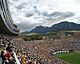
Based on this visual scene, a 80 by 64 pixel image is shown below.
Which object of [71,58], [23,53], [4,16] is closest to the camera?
[4,16]

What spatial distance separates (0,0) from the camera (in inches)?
669

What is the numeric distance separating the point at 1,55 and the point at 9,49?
1.36 meters

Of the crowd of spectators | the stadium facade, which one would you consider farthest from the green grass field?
the stadium facade

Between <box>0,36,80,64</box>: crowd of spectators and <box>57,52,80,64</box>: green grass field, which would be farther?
<box>57,52,80,64</box>: green grass field

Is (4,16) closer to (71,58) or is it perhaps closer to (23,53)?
(23,53)

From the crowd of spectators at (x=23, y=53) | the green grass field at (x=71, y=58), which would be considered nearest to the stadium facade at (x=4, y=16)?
the crowd of spectators at (x=23, y=53)

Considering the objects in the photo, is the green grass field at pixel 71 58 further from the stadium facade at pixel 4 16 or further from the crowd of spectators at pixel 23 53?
the stadium facade at pixel 4 16

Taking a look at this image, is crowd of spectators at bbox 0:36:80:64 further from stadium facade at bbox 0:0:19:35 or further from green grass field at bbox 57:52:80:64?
green grass field at bbox 57:52:80:64

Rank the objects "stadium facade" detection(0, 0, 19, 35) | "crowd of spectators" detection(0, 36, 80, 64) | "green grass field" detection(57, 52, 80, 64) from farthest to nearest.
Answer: "green grass field" detection(57, 52, 80, 64)
"stadium facade" detection(0, 0, 19, 35)
"crowd of spectators" detection(0, 36, 80, 64)

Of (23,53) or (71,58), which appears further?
(71,58)

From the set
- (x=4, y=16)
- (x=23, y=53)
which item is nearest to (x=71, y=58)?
(x=23, y=53)

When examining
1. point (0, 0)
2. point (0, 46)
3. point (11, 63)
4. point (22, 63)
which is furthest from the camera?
point (0, 0)

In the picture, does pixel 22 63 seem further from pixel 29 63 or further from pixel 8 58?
pixel 8 58

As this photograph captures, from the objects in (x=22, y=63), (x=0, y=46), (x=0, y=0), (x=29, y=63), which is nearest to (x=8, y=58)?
(x=22, y=63)
